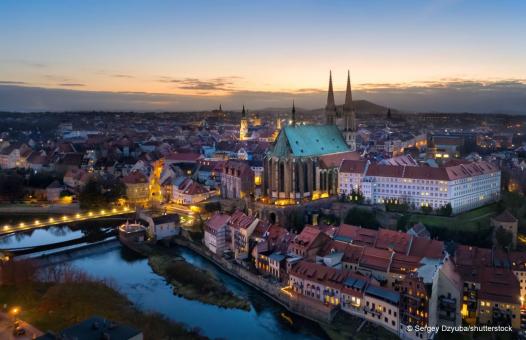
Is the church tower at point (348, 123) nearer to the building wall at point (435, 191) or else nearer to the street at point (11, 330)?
the building wall at point (435, 191)

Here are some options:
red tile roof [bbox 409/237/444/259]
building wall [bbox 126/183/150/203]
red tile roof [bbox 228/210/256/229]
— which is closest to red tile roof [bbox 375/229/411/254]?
red tile roof [bbox 409/237/444/259]

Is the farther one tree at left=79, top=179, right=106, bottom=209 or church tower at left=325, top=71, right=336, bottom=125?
church tower at left=325, top=71, right=336, bottom=125

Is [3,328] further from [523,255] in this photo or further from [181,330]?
[523,255]

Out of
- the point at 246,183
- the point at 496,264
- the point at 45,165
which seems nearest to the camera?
the point at 496,264

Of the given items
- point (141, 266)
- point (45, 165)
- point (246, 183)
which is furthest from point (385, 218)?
point (45, 165)

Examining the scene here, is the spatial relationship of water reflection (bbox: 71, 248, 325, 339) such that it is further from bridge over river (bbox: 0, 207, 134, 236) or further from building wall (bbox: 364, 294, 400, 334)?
bridge over river (bbox: 0, 207, 134, 236)

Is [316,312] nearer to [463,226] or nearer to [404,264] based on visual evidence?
[404,264]
